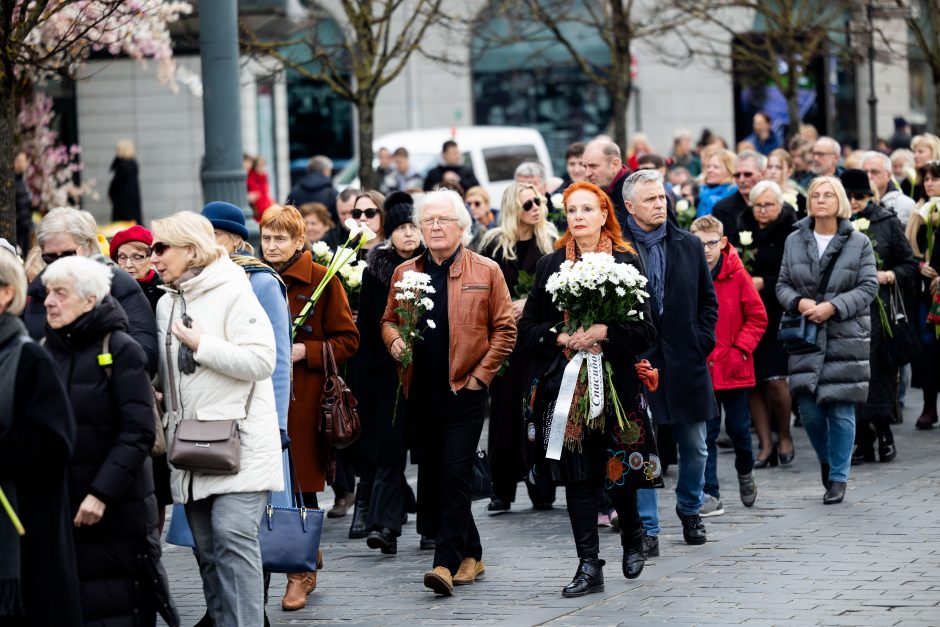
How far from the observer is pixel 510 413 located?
10.2 m

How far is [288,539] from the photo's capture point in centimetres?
735

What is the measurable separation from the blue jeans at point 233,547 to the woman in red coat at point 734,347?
4.10 m

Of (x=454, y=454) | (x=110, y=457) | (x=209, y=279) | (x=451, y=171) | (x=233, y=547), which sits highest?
(x=451, y=171)

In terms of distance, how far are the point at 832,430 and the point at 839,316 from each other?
0.72 m

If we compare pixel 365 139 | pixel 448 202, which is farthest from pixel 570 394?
pixel 365 139

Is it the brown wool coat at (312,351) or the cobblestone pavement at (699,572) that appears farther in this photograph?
the brown wool coat at (312,351)

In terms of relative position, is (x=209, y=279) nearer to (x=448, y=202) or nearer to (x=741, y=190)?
(x=448, y=202)

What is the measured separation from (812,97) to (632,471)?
1033 inches

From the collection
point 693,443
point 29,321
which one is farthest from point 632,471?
point 29,321

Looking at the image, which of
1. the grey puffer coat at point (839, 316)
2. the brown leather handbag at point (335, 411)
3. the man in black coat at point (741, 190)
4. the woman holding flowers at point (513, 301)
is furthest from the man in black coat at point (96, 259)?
the man in black coat at point (741, 190)

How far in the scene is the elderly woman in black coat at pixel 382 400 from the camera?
30.4 ft

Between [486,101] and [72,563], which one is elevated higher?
[486,101]

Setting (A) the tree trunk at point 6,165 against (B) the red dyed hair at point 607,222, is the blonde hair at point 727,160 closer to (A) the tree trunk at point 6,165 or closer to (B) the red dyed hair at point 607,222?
(B) the red dyed hair at point 607,222

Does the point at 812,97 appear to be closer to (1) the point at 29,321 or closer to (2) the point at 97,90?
(2) the point at 97,90
